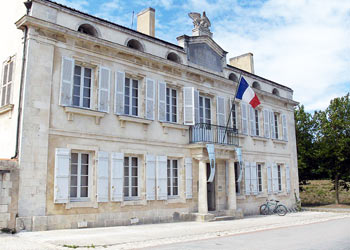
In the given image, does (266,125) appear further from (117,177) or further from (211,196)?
(117,177)

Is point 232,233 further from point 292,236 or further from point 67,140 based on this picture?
point 67,140

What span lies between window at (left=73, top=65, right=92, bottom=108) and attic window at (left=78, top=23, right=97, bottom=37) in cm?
130

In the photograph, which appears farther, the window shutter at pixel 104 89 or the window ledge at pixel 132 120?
the window ledge at pixel 132 120

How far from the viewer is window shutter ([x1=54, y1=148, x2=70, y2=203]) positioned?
1037 cm

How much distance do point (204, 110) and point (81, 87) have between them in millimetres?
6002

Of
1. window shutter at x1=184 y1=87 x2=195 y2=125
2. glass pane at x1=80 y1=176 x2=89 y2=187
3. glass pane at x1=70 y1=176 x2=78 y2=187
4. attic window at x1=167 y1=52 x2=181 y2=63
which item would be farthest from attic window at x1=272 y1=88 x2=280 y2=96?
glass pane at x1=70 y1=176 x2=78 y2=187

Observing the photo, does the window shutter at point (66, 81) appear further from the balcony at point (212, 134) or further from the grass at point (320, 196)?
the grass at point (320, 196)

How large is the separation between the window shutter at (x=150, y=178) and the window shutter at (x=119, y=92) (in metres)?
2.00

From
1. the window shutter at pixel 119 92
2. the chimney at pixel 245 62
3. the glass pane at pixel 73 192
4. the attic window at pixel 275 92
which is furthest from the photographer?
the chimney at pixel 245 62

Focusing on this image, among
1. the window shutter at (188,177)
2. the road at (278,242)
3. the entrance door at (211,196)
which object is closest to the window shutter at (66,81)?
the window shutter at (188,177)

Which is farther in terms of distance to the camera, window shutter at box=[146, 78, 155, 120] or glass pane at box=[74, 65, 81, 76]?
window shutter at box=[146, 78, 155, 120]

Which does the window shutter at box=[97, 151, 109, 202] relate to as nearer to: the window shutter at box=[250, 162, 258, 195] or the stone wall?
the stone wall

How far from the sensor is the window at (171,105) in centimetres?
1423

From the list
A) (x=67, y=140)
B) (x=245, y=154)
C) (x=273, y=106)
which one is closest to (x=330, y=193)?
(x=273, y=106)
